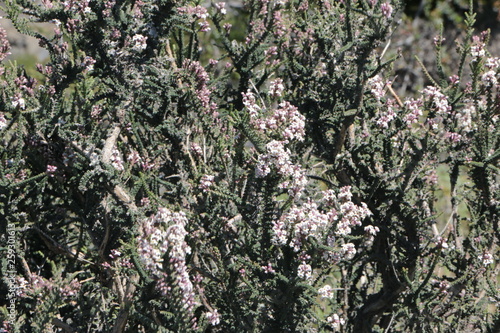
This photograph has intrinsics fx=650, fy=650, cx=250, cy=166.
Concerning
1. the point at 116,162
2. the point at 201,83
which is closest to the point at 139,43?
the point at 201,83

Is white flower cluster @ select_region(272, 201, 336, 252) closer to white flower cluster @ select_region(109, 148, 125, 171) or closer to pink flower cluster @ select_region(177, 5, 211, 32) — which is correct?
white flower cluster @ select_region(109, 148, 125, 171)

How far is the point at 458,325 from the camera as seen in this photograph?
3.12 m

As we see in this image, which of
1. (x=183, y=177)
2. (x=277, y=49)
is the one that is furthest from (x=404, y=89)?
(x=183, y=177)

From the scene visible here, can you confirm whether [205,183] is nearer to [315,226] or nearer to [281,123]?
[281,123]

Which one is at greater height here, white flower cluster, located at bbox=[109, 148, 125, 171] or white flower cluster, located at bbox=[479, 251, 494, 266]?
white flower cluster, located at bbox=[479, 251, 494, 266]

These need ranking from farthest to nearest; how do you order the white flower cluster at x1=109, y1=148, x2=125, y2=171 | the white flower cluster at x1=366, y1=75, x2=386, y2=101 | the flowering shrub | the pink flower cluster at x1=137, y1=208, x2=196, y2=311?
the white flower cluster at x1=366, y1=75, x2=386, y2=101 < the white flower cluster at x1=109, y1=148, x2=125, y2=171 < the flowering shrub < the pink flower cluster at x1=137, y1=208, x2=196, y2=311

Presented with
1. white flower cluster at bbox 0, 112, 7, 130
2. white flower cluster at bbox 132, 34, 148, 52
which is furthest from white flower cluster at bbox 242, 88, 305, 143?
white flower cluster at bbox 0, 112, 7, 130

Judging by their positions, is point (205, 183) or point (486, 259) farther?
point (486, 259)

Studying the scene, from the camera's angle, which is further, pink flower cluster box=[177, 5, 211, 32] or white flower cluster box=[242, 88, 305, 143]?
pink flower cluster box=[177, 5, 211, 32]

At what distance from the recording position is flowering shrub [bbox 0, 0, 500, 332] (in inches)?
104

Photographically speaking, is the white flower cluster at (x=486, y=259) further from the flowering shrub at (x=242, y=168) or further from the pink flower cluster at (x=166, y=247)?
the pink flower cluster at (x=166, y=247)

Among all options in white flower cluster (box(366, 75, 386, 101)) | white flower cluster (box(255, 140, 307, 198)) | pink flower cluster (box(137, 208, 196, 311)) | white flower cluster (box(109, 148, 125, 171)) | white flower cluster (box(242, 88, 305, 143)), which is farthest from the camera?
white flower cluster (box(366, 75, 386, 101))

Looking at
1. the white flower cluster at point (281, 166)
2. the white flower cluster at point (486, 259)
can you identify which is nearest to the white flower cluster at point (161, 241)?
the white flower cluster at point (281, 166)

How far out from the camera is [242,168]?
2.96 metres
